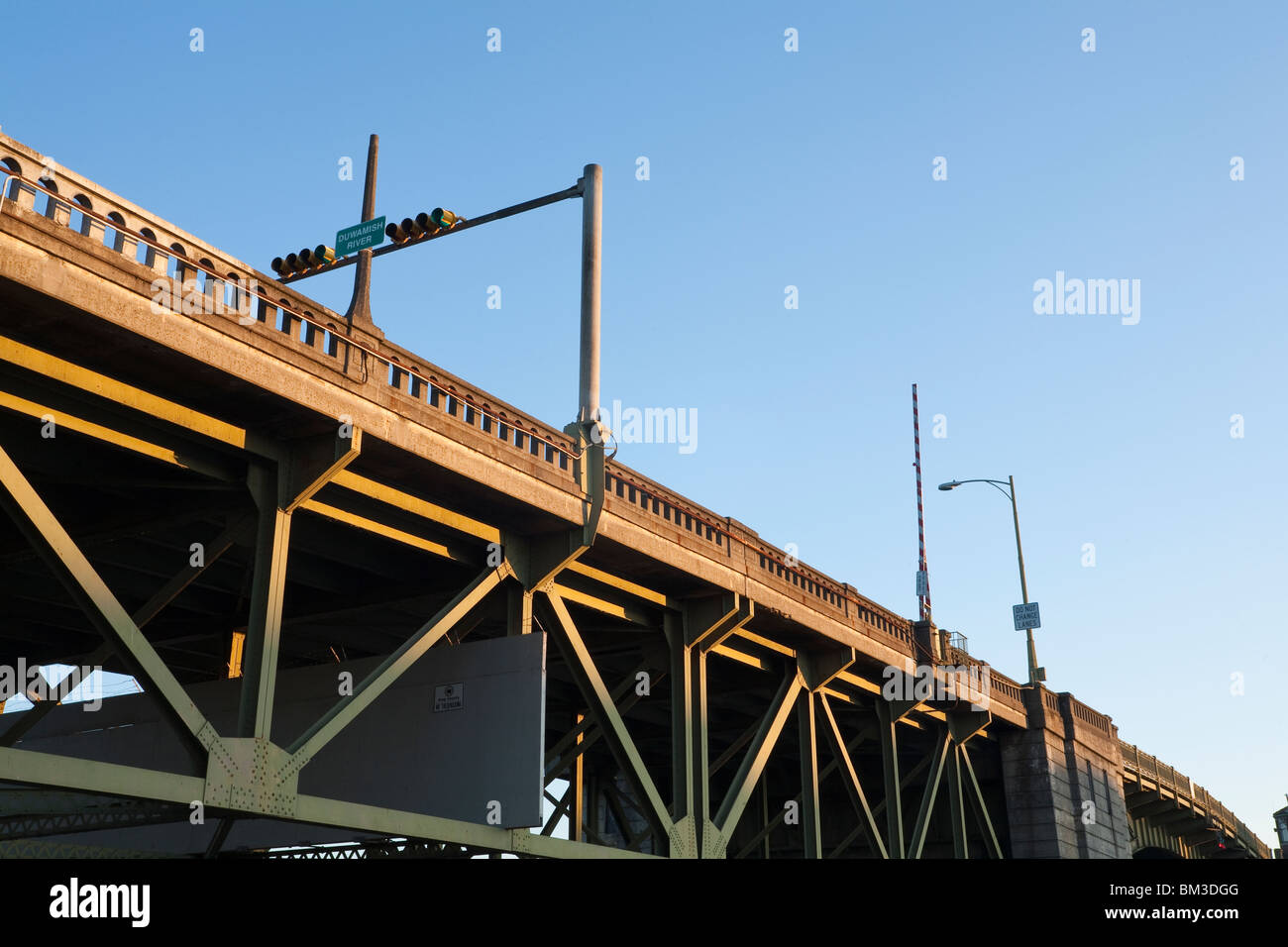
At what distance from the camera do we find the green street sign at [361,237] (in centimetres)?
1822

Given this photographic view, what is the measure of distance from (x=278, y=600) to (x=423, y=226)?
629 cm

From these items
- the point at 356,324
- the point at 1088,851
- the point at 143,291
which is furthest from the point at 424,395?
the point at 1088,851

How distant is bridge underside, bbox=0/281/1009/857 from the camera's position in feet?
42.9

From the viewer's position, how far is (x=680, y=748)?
20969mm

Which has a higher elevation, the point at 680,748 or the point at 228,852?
the point at 680,748

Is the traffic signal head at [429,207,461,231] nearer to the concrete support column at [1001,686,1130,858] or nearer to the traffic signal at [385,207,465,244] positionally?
the traffic signal at [385,207,465,244]

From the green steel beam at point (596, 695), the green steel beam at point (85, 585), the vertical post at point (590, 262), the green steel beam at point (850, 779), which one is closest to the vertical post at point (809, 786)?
the green steel beam at point (850, 779)

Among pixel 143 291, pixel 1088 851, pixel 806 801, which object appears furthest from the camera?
pixel 1088 851

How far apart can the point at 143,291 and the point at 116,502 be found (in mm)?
5954

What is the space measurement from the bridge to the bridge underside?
5 cm

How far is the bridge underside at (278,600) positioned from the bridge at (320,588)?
48 millimetres

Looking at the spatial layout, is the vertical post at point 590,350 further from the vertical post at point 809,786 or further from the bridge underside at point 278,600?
the vertical post at point 809,786

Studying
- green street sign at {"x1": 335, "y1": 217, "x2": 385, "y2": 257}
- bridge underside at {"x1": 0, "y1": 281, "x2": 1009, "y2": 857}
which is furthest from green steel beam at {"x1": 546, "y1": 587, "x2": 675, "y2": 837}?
green street sign at {"x1": 335, "y1": 217, "x2": 385, "y2": 257}

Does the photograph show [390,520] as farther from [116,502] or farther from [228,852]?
[228,852]
